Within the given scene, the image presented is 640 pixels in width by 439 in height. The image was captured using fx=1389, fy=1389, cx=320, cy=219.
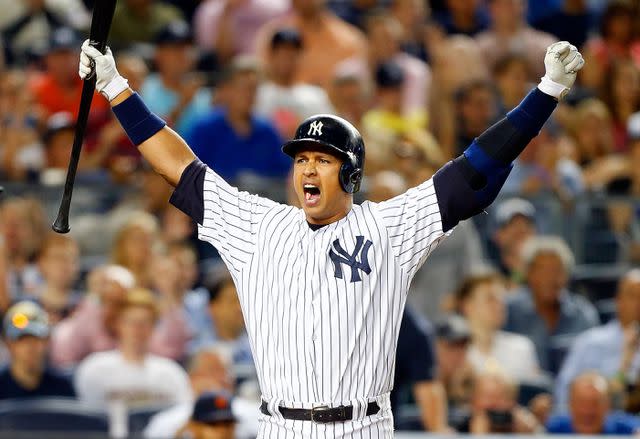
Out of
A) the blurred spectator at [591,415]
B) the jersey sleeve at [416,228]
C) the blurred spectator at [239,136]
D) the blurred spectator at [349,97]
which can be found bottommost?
the blurred spectator at [591,415]

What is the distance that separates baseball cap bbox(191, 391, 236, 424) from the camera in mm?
7500

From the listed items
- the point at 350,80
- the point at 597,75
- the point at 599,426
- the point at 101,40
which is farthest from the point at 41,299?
the point at 597,75

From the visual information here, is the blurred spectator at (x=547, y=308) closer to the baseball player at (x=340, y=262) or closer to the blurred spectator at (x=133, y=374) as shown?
the blurred spectator at (x=133, y=374)

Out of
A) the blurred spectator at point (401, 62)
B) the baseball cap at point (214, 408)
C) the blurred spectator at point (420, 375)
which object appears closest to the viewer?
the baseball cap at point (214, 408)

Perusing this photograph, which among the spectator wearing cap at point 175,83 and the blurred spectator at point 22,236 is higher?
the spectator wearing cap at point 175,83

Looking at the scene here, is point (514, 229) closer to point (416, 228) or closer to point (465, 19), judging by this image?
point (465, 19)

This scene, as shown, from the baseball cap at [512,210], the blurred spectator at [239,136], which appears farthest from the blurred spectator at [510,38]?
the blurred spectator at [239,136]

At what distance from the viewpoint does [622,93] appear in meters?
11.2

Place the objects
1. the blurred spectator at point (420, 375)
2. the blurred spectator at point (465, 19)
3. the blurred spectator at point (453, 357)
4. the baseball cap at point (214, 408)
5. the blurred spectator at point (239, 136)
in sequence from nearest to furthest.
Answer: the baseball cap at point (214, 408) < the blurred spectator at point (420, 375) < the blurred spectator at point (453, 357) < the blurred spectator at point (239, 136) < the blurred spectator at point (465, 19)

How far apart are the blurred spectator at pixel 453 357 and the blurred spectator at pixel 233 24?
3.57 m

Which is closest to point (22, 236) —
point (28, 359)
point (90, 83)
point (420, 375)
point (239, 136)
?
point (28, 359)

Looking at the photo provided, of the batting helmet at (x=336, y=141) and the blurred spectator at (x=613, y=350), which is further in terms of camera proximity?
the blurred spectator at (x=613, y=350)

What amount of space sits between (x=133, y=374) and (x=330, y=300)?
12.4 ft

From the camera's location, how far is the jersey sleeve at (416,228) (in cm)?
502
